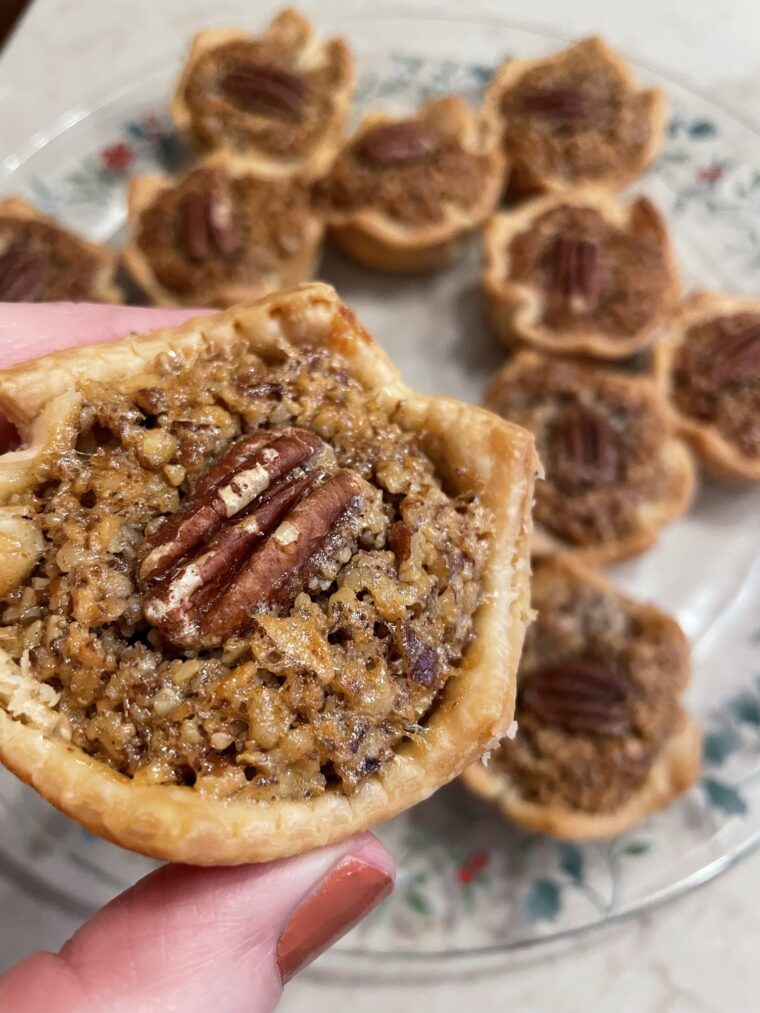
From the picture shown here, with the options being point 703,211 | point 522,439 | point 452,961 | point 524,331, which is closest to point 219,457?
point 522,439

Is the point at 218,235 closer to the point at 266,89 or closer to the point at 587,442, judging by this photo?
the point at 266,89

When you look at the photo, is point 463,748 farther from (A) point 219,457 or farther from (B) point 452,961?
(B) point 452,961

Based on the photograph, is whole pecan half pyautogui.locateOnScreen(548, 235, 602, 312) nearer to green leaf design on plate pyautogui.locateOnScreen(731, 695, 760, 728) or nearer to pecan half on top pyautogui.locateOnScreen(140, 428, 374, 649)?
green leaf design on plate pyautogui.locateOnScreen(731, 695, 760, 728)

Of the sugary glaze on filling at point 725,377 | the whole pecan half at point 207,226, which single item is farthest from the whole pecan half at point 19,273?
the sugary glaze on filling at point 725,377

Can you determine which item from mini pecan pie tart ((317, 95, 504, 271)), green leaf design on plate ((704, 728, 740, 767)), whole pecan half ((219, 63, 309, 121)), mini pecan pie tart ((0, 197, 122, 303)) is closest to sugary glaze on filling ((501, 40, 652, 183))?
mini pecan pie tart ((317, 95, 504, 271))

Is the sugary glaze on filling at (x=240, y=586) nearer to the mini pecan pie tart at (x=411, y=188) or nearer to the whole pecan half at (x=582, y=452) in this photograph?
the whole pecan half at (x=582, y=452)
